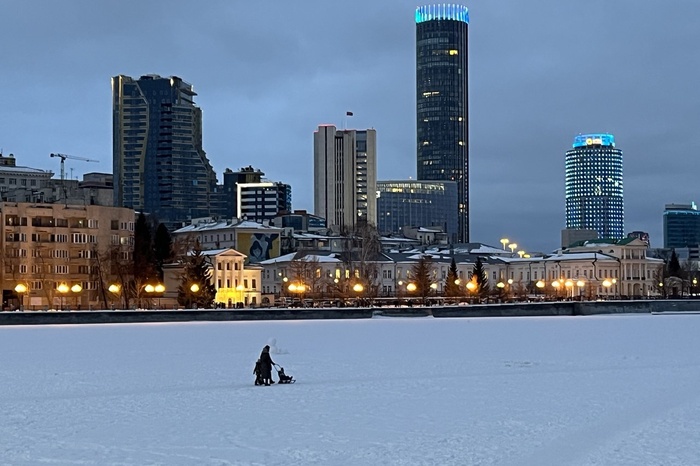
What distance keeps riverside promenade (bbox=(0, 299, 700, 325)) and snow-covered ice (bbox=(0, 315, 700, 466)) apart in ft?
124

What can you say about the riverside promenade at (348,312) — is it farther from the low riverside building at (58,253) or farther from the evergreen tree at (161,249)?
the evergreen tree at (161,249)

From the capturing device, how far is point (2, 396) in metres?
31.1

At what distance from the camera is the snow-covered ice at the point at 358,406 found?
21.3 metres

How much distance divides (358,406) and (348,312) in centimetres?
7104

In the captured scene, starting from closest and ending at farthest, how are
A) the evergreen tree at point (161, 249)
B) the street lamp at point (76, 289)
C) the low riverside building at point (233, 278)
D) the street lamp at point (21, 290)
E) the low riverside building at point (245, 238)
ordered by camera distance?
1. the street lamp at point (21, 290)
2. the street lamp at point (76, 289)
3. the evergreen tree at point (161, 249)
4. the low riverside building at point (233, 278)
5. the low riverside building at point (245, 238)

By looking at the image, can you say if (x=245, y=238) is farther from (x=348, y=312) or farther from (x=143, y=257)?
(x=348, y=312)

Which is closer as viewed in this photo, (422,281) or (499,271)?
(422,281)

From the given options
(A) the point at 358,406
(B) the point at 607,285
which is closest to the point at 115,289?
(B) the point at 607,285

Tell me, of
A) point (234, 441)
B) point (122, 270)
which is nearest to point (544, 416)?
point (234, 441)

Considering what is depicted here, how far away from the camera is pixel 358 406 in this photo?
28.3 m

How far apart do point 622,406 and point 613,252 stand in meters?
150

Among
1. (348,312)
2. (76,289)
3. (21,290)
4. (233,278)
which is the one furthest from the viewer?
(233,278)

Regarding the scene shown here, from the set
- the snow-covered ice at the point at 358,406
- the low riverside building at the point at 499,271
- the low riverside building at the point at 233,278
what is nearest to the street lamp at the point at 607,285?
the low riverside building at the point at 499,271

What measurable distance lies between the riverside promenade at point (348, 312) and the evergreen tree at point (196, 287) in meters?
12.2
